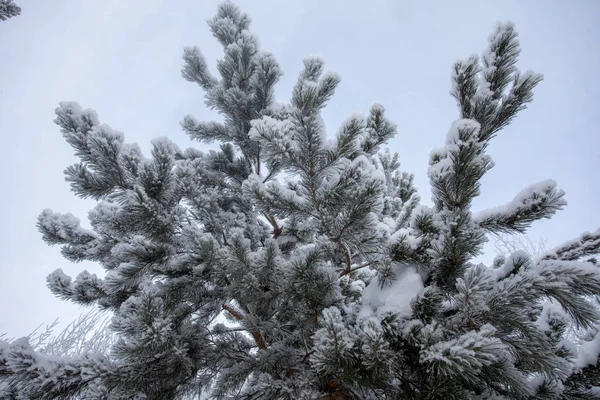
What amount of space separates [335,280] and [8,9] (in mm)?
4277

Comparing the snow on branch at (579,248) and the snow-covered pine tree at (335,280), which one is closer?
the snow-covered pine tree at (335,280)

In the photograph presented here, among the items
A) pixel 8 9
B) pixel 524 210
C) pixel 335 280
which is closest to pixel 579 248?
pixel 524 210

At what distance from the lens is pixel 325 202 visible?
199cm

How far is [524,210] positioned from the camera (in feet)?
5.11

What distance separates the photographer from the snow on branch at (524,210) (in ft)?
4.69

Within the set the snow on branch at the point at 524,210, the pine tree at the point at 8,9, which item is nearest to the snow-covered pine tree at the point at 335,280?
the snow on branch at the point at 524,210

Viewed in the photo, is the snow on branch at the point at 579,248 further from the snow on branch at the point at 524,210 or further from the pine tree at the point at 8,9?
the pine tree at the point at 8,9

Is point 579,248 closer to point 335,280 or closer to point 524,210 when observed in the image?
point 524,210

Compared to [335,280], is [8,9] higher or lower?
higher

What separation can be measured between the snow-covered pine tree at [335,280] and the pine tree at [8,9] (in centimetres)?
218

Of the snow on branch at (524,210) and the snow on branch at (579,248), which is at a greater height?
the snow on branch at (524,210)

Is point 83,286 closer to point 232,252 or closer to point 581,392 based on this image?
point 232,252

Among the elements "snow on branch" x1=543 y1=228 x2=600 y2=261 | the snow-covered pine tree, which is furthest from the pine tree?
"snow on branch" x1=543 y1=228 x2=600 y2=261

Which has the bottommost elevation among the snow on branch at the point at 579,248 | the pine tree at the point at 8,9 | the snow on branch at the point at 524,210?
the snow on branch at the point at 579,248
